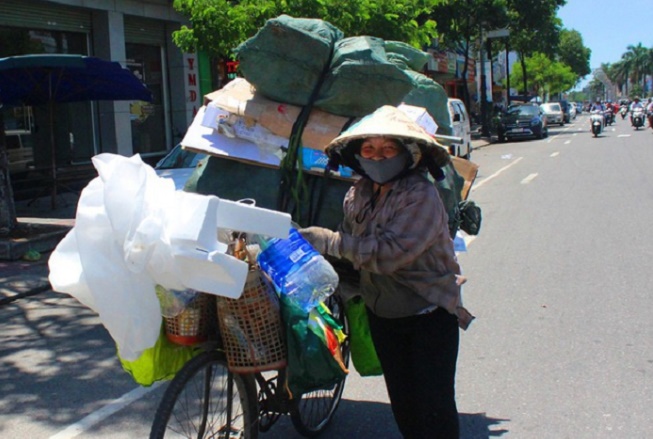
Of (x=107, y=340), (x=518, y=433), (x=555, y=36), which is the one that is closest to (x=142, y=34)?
(x=107, y=340)

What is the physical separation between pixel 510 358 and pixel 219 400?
2.68 m

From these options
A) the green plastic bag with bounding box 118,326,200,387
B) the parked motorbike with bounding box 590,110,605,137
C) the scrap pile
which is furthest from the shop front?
the parked motorbike with bounding box 590,110,605,137

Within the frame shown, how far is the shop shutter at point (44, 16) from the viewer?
14.9m

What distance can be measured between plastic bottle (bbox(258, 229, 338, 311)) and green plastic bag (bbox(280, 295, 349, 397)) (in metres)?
0.05

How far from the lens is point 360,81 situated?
11.9ft

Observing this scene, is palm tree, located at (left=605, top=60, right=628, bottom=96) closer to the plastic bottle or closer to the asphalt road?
the asphalt road

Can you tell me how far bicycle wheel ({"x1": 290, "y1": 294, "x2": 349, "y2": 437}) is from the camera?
3.78m

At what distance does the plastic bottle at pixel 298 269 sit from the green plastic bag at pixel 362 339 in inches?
31.1

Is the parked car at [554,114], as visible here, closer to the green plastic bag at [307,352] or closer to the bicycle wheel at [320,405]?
the bicycle wheel at [320,405]

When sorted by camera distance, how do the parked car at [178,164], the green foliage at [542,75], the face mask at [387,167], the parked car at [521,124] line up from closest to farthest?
the face mask at [387,167], the parked car at [178,164], the parked car at [521,124], the green foliage at [542,75]

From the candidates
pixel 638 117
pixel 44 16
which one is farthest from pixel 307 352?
pixel 638 117

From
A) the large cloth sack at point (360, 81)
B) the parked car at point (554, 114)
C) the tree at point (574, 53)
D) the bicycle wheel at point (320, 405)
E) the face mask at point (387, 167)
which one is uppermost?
the tree at point (574, 53)

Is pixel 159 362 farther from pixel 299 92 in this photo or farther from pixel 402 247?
pixel 299 92

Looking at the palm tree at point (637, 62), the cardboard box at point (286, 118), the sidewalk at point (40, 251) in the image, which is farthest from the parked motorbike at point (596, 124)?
the palm tree at point (637, 62)
